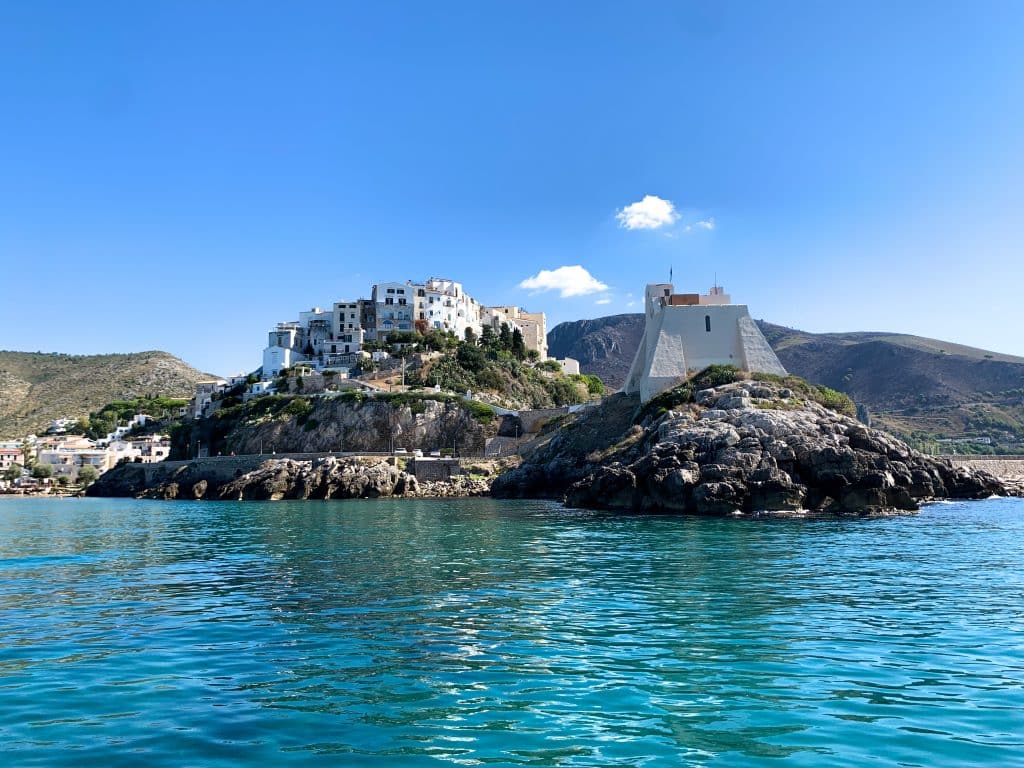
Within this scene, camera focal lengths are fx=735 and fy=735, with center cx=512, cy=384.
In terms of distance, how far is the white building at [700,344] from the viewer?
52.2 m

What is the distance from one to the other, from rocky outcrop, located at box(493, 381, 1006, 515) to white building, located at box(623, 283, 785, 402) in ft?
25.7

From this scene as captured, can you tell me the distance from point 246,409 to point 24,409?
269 ft

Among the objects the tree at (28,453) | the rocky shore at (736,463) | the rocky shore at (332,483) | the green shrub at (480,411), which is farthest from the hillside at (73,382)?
the rocky shore at (736,463)

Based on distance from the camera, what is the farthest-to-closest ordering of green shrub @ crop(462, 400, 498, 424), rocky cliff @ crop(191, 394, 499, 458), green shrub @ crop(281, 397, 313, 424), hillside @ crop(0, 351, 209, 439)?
hillside @ crop(0, 351, 209, 439) < green shrub @ crop(281, 397, 313, 424) < green shrub @ crop(462, 400, 498, 424) < rocky cliff @ crop(191, 394, 499, 458)

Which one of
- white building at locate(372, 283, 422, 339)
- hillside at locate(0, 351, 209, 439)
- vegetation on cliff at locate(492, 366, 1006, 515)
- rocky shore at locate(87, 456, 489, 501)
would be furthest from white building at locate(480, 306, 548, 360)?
hillside at locate(0, 351, 209, 439)

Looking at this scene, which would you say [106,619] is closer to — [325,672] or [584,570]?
[325,672]

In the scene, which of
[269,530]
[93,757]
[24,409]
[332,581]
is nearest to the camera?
[93,757]

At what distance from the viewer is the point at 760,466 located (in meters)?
35.7

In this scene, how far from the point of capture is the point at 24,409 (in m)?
136

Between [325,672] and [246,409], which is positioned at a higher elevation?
[246,409]

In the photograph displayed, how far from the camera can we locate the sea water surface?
6.73 metres

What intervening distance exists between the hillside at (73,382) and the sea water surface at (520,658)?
5190 inches

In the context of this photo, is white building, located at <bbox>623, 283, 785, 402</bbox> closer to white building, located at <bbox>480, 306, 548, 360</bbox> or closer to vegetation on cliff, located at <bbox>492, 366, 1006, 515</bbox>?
vegetation on cliff, located at <bbox>492, 366, 1006, 515</bbox>

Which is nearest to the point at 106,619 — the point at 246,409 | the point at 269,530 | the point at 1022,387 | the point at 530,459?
the point at 269,530
